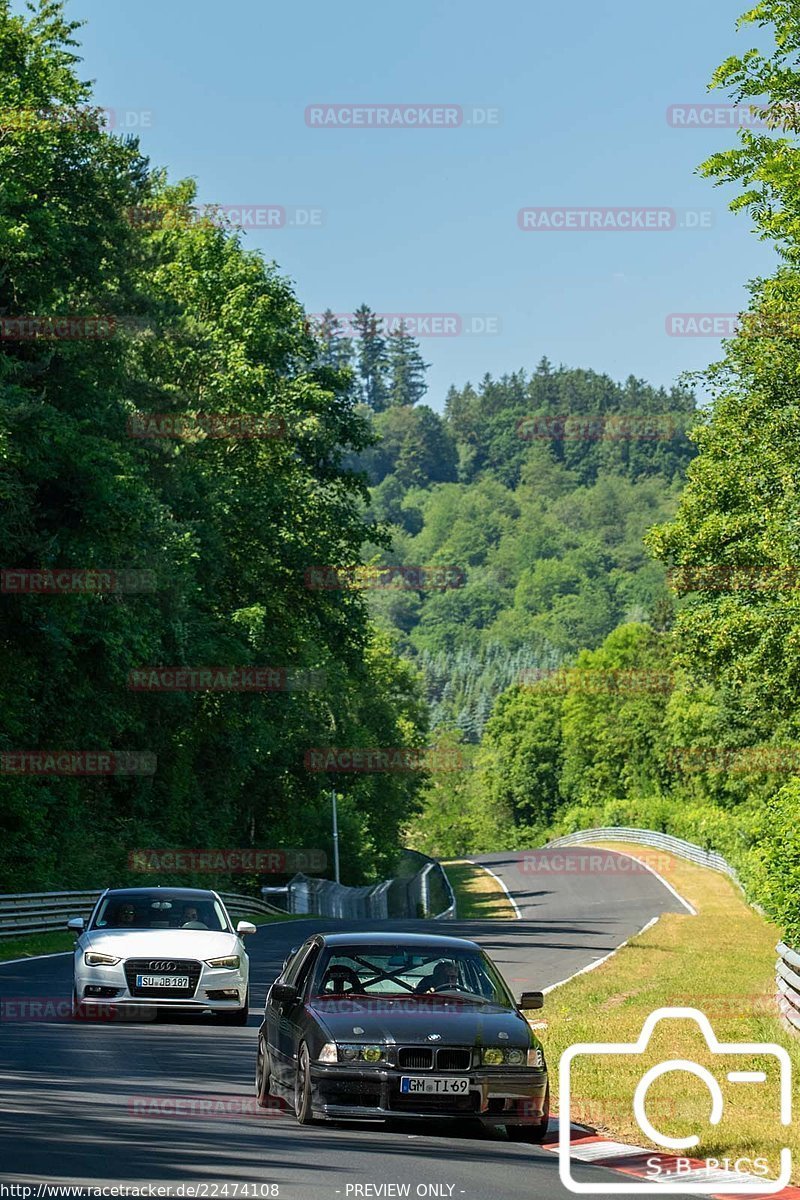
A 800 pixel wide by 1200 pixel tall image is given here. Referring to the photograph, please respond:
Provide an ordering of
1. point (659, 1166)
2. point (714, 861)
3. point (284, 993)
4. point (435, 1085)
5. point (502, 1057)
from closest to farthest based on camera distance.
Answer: point (659, 1166)
point (435, 1085)
point (502, 1057)
point (284, 993)
point (714, 861)

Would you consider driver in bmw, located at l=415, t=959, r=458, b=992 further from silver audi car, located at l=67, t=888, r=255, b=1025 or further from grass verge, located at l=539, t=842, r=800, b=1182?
silver audi car, located at l=67, t=888, r=255, b=1025

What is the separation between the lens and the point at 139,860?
48.8 meters

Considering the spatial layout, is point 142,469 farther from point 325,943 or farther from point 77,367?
point 325,943

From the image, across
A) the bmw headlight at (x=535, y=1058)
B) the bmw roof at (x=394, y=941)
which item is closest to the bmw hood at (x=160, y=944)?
the bmw roof at (x=394, y=941)

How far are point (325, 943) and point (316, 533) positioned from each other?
41.3 m

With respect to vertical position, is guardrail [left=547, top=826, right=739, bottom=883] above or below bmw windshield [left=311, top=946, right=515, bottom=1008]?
below

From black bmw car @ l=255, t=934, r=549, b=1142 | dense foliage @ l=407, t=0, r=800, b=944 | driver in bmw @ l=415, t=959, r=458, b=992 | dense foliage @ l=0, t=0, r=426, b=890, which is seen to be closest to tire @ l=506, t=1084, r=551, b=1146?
black bmw car @ l=255, t=934, r=549, b=1142

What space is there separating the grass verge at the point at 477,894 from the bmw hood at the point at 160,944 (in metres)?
42.7

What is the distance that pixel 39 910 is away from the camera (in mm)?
37312

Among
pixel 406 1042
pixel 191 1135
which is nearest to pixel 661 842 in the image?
pixel 406 1042

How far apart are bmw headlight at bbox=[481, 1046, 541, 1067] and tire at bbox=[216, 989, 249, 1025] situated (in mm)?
8845

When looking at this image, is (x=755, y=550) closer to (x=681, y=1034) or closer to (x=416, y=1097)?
(x=681, y=1034)

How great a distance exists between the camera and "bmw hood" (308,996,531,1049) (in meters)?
11.3

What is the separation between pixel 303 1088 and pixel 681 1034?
343 inches
